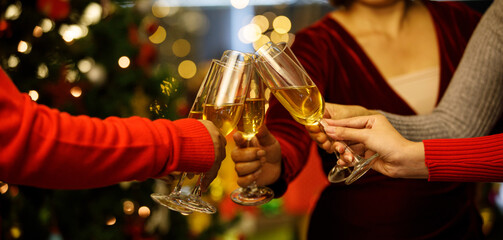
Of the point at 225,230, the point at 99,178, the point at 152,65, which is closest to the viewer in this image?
the point at 99,178

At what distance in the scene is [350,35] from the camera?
5.12ft

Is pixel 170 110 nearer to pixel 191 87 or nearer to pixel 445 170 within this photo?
pixel 445 170

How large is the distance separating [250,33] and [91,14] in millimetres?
2551

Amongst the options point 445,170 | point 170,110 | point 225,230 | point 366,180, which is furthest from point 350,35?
point 225,230

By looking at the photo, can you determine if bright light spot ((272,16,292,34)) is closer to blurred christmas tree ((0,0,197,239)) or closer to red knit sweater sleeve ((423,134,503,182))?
blurred christmas tree ((0,0,197,239))

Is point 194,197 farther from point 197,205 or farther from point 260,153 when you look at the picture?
point 260,153

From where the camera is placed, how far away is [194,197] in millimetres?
1091

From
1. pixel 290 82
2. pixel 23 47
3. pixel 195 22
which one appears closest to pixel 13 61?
pixel 23 47

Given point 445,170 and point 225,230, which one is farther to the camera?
point 225,230

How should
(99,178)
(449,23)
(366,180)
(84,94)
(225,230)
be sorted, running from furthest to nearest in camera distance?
(225,230), (84,94), (449,23), (366,180), (99,178)

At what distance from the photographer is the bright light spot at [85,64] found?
6.19 ft

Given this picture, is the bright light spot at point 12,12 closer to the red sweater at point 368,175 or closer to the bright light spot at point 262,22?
the red sweater at point 368,175

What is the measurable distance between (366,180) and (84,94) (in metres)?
1.17

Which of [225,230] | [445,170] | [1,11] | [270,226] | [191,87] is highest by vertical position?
[1,11]
